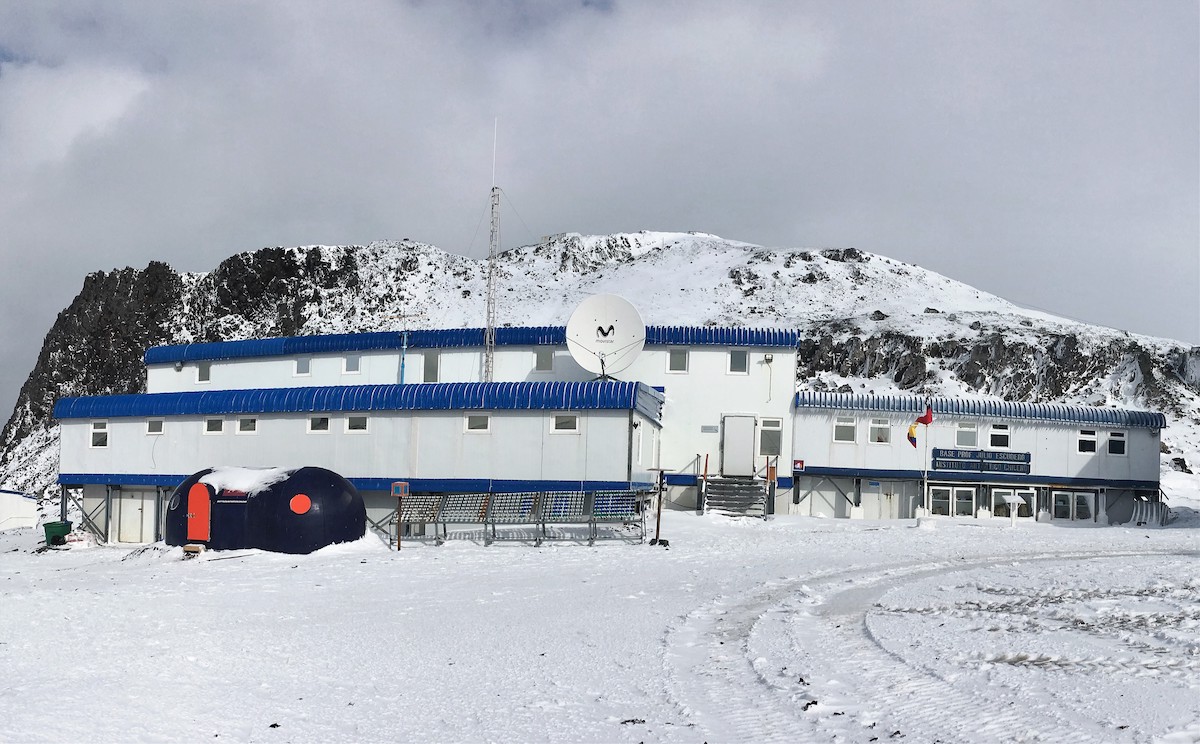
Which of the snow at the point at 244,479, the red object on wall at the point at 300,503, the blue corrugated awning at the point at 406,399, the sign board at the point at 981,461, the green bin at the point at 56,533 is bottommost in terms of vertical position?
the green bin at the point at 56,533

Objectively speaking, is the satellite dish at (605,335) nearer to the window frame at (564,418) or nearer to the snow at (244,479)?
the window frame at (564,418)

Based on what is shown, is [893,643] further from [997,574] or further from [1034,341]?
[1034,341]

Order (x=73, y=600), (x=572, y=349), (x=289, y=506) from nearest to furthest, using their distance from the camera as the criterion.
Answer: (x=73, y=600), (x=289, y=506), (x=572, y=349)

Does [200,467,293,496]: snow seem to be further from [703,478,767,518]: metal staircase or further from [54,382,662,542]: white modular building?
[703,478,767,518]: metal staircase

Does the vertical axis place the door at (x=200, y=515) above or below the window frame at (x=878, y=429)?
below

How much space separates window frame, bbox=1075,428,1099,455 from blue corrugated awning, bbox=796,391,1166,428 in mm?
369

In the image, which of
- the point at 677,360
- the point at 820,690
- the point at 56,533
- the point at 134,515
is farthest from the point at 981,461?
the point at 820,690

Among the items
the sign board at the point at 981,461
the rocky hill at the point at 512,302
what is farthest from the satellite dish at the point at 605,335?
the rocky hill at the point at 512,302

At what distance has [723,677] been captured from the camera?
10.9m

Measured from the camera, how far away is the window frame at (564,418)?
31.6 m

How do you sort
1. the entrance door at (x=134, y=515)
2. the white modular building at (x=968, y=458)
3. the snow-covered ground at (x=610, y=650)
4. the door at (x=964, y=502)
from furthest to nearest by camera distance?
the door at (x=964, y=502), the white modular building at (x=968, y=458), the entrance door at (x=134, y=515), the snow-covered ground at (x=610, y=650)

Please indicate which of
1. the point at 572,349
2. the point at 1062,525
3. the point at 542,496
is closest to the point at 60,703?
the point at 542,496

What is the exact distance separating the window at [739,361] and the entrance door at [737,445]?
179cm

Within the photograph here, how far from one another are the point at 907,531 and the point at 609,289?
83.5 meters
